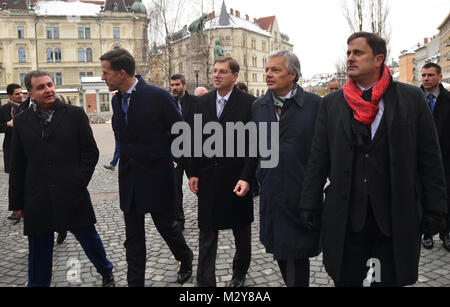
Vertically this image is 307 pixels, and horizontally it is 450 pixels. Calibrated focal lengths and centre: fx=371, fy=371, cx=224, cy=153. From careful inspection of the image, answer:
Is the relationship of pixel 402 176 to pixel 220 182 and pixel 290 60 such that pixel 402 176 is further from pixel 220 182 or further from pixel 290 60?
pixel 220 182

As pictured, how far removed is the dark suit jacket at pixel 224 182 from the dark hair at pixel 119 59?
85cm

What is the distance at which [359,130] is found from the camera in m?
2.43

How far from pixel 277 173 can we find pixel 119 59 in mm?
1766

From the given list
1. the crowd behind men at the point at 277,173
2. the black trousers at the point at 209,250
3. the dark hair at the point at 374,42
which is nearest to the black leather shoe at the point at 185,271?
the crowd behind men at the point at 277,173

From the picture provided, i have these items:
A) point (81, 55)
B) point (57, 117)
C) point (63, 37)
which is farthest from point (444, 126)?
point (63, 37)

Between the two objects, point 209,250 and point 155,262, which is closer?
point 209,250

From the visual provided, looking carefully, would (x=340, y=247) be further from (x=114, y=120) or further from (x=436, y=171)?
(x=114, y=120)

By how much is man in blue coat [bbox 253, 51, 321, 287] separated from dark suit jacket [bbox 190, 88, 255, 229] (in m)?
0.43

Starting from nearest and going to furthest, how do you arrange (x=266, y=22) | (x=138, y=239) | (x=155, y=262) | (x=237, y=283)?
(x=138, y=239) → (x=237, y=283) → (x=155, y=262) → (x=266, y=22)

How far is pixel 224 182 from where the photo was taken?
3436mm

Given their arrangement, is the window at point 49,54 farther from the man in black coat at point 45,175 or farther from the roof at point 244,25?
the man in black coat at point 45,175

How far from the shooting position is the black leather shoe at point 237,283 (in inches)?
146
